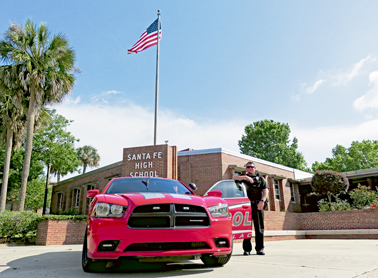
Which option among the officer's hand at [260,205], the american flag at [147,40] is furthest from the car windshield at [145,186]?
the american flag at [147,40]

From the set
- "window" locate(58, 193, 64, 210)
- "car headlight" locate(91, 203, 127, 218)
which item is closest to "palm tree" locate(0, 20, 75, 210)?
"car headlight" locate(91, 203, 127, 218)

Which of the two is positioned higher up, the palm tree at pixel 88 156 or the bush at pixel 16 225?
the palm tree at pixel 88 156

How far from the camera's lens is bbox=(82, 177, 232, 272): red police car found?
3.35 meters

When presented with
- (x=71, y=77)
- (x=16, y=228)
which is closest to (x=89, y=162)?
(x=71, y=77)

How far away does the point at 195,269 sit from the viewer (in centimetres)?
412

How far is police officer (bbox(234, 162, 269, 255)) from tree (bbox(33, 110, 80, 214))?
24.9 metres

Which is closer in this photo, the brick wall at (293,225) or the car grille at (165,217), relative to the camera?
the car grille at (165,217)

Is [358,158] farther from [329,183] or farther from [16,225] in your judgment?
[16,225]

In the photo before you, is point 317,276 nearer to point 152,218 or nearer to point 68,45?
point 152,218

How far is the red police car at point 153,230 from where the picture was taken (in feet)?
11.0

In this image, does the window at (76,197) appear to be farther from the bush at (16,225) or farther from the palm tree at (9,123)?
the bush at (16,225)

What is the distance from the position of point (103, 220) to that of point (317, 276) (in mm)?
2513

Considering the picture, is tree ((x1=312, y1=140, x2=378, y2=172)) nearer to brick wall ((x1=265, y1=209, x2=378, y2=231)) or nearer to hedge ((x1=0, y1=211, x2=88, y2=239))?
brick wall ((x1=265, y1=209, x2=378, y2=231))

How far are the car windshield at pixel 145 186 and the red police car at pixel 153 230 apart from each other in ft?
2.52
